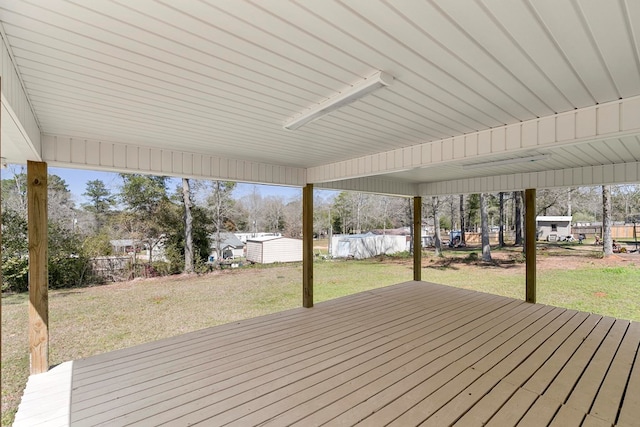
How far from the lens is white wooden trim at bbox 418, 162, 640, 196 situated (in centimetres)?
436

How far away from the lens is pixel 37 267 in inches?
107

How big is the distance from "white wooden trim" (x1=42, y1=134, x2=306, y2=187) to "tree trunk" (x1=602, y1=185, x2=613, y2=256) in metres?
11.1

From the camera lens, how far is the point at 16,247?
18.6 feet

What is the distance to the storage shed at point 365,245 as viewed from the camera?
11055 millimetres

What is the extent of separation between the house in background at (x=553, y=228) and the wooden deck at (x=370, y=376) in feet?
33.5

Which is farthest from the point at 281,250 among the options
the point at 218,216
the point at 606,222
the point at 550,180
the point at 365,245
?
the point at 606,222

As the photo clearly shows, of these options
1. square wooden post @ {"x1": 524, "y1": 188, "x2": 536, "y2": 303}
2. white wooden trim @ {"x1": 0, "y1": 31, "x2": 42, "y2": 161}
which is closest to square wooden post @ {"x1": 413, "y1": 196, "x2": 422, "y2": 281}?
square wooden post @ {"x1": 524, "y1": 188, "x2": 536, "y2": 303}

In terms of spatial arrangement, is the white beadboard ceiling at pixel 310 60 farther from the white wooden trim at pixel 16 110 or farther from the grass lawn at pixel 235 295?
the grass lawn at pixel 235 295

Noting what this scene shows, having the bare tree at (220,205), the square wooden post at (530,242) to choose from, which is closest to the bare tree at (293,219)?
the bare tree at (220,205)

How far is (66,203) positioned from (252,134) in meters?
6.47

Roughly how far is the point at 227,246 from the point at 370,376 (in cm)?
705

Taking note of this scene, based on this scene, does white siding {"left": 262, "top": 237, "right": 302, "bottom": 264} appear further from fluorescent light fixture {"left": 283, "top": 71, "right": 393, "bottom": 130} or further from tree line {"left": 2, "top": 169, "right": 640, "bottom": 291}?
fluorescent light fixture {"left": 283, "top": 71, "right": 393, "bottom": 130}

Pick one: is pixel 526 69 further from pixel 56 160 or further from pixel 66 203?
pixel 66 203

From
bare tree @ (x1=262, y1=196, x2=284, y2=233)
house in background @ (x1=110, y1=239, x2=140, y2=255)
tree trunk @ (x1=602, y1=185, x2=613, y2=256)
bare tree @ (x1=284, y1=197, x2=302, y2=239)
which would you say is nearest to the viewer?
house in background @ (x1=110, y1=239, x2=140, y2=255)
